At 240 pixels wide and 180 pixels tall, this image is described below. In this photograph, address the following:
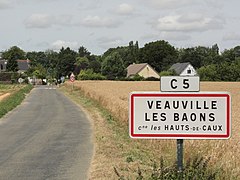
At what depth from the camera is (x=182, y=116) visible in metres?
5.09

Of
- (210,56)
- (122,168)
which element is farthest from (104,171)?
(210,56)

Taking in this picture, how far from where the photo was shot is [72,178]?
904 centimetres

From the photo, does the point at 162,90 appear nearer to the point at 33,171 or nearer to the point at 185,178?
Result: the point at 185,178

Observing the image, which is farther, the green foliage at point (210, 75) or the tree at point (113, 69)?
the tree at point (113, 69)

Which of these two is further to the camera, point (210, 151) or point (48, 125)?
point (48, 125)

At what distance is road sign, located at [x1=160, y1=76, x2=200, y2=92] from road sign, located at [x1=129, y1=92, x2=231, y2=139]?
0.07 m

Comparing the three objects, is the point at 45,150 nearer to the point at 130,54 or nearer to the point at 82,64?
the point at 82,64

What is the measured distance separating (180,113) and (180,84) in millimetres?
317

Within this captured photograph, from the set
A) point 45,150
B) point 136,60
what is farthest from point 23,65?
point 45,150

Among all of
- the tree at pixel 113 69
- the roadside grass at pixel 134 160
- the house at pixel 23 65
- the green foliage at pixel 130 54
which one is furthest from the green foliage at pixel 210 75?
the roadside grass at pixel 134 160

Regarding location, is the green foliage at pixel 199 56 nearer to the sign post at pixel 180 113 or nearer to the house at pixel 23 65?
the house at pixel 23 65

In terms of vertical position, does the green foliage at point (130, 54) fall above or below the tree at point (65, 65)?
above

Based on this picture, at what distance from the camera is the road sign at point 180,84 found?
5133 millimetres

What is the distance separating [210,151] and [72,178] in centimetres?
269
